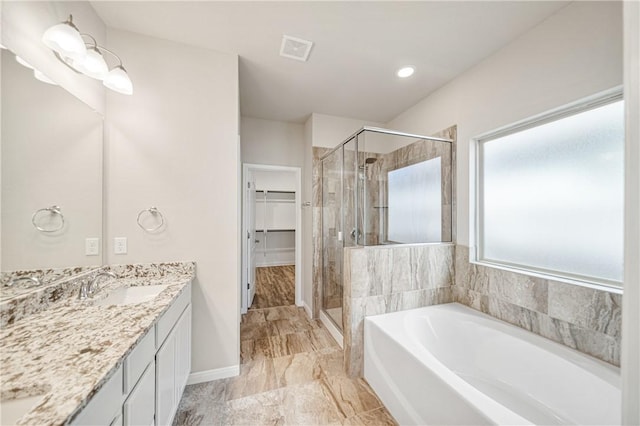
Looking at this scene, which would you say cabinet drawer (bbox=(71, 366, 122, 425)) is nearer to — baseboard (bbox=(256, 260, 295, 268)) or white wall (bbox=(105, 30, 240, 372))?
white wall (bbox=(105, 30, 240, 372))

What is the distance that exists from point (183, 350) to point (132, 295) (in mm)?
516

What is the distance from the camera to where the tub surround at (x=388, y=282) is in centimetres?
195

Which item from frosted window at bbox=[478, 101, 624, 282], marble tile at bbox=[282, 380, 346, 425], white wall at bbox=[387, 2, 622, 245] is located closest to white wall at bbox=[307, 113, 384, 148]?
white wall at bbox=[387, 2, 622, 245]

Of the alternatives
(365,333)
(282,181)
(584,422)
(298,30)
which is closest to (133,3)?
(298,30)

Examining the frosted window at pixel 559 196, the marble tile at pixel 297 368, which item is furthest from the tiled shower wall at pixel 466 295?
the marble tile at pixel 297 368

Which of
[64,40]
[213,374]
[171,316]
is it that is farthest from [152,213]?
[213,374]

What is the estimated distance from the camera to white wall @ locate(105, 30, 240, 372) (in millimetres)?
1678

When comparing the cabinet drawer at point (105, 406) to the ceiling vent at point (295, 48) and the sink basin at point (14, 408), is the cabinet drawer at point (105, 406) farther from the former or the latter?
the ceiling vent at point (295, 48)

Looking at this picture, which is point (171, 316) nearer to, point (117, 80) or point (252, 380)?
point (252, 380)

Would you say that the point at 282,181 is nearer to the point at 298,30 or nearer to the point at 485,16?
the point at 298,30

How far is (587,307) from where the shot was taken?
1.36m

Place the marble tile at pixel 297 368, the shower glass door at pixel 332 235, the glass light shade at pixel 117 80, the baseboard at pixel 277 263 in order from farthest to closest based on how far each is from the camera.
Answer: the baseboard at pixel 277 263 → the shower glass door at pixel 332 235 → the marble tile at pixel 297 368 → the glass light shade at pixel 117 80

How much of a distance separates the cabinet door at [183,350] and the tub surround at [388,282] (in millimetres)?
1254

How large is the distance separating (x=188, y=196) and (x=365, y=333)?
1860 millimetres
